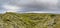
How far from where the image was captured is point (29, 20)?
90cm

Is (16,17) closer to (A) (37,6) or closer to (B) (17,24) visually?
(B) (17,24)

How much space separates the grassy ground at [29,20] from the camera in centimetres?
87

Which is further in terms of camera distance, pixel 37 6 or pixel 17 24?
pixel 17 24

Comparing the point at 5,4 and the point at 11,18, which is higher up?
the point at 5,4

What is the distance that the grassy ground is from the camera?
867 mm

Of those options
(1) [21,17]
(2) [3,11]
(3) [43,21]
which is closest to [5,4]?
(2) [3,11]

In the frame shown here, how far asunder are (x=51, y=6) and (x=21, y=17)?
0.30m

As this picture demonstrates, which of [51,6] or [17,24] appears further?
[17,24]

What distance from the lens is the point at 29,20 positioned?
896 millimetres

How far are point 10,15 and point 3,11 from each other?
0.25 feet

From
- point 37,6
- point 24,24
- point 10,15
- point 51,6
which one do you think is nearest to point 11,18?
point 10,15

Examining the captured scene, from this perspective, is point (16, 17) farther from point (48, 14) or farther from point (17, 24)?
point (48, 14)

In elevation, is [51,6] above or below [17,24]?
above

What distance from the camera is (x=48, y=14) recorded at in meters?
0.86
